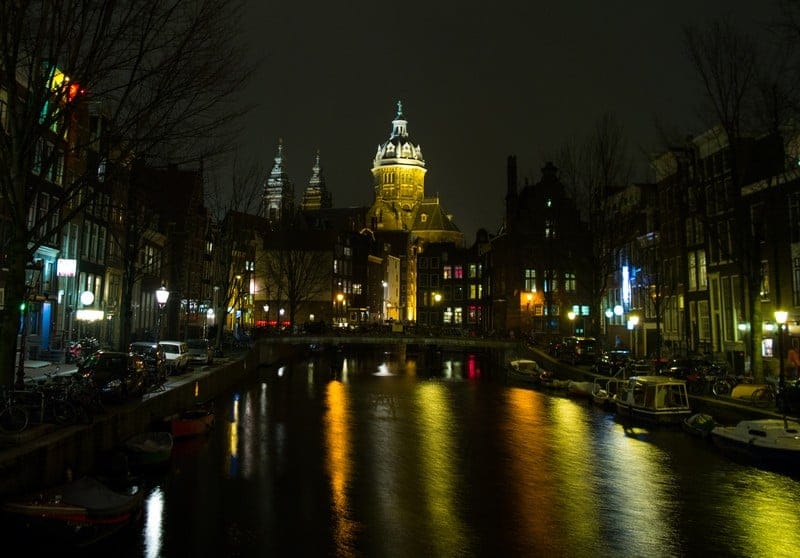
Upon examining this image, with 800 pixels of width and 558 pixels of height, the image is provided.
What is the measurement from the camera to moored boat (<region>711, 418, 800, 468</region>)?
2228 centimetres

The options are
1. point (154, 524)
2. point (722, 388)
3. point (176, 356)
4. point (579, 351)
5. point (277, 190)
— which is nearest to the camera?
point (154, 524)

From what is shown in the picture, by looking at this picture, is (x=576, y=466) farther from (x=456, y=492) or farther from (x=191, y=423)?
(x=191, y=423)

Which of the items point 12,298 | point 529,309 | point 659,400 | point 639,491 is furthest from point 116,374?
point 529,309

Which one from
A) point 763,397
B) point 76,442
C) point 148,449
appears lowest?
point 148,449

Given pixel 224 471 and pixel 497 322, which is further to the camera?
pixel 497 322

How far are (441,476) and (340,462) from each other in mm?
4151

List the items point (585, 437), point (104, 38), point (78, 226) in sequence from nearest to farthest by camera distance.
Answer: point (104, 38), point (585, 437), point (78, 226)

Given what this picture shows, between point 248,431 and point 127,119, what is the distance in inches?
676

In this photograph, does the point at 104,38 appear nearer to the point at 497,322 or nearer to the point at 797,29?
the point at 797,29

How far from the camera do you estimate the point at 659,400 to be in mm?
32406

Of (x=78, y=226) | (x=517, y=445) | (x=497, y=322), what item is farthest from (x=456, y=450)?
(x=497, y=322)

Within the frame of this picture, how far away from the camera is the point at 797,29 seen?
21.5 meters

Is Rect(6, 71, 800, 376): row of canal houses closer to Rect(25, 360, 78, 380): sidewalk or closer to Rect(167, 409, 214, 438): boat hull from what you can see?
Rect(25, 360, 78, 380): sidewalk

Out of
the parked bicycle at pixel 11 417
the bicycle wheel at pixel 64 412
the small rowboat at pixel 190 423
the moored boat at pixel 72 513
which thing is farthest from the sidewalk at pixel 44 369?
the moored boat at pixel 72 513
